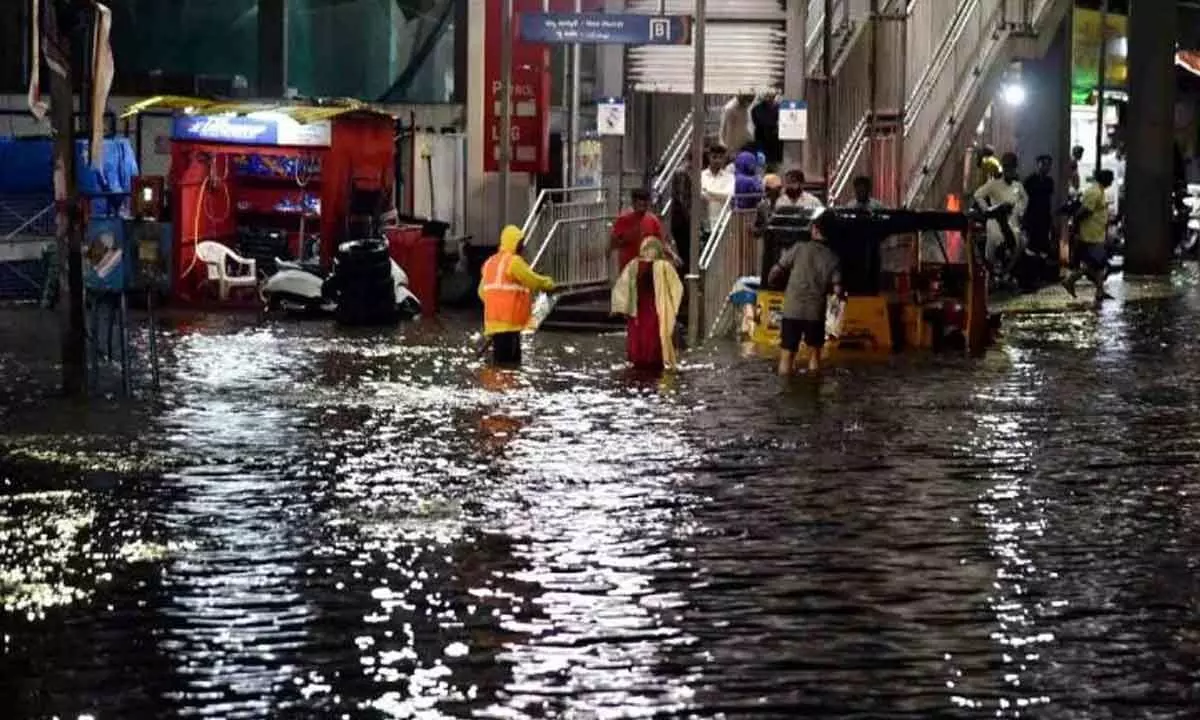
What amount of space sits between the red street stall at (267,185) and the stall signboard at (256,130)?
0.01m

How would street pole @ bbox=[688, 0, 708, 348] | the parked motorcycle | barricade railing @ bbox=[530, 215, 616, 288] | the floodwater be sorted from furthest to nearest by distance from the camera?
barricade railing @ bbox=[530, 215, 616, 288] → the parked motorcycle → street pole @ bbox=[688, 0, 708, 348] → the floodwater

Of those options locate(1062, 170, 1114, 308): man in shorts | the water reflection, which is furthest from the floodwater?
locate(1062, 170, 1114, 308): man in shorts

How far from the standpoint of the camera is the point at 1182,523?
1355 centimetres

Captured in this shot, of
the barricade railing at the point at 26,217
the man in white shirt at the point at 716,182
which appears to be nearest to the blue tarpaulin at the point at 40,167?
the barricade railing at the point at 26,217

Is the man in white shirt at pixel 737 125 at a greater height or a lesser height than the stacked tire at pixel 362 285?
greater

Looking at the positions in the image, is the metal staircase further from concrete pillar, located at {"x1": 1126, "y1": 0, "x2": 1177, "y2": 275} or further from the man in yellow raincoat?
concrete pillar, located at {"x1": 1126, "y1": 0, "x2": 1177, "y2": 275}

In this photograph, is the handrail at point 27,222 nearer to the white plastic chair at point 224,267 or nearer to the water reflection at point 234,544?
the white plastic chair at point 224,267

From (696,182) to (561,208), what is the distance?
3996 mm

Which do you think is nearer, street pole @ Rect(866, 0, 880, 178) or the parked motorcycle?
the parked motorcycle

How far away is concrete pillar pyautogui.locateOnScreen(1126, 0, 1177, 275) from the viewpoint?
38.8 m

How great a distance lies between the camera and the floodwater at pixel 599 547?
9.37 metres

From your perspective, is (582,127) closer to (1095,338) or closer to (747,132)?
(747,132)

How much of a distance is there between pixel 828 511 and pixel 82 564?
4205 millimetres

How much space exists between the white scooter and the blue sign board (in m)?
3.42
